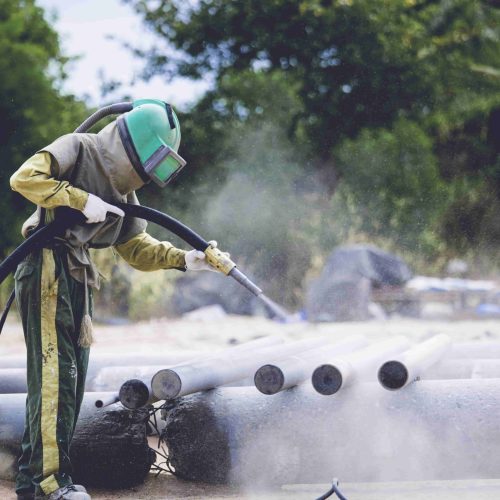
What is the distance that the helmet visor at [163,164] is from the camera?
329 centimetres

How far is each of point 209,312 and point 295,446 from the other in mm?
8826

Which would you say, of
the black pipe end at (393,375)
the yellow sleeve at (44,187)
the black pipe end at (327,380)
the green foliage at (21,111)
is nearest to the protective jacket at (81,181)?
the yellow sleeve at (44,187)

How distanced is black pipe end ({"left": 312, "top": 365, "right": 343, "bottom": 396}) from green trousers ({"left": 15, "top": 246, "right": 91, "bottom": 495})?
92 centimetres

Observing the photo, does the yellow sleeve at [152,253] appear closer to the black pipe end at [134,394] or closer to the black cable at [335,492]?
the black pipe end at [134,394]

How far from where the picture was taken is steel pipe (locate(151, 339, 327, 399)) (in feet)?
11.0

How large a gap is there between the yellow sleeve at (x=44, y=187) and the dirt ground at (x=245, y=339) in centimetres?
122

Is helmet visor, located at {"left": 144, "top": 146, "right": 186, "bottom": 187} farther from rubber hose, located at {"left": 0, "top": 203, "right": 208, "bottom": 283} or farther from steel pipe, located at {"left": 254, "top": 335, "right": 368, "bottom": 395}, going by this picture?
steel pipe, located at {"left": 254, "top": 335, "right": 368, "bottom": 395}

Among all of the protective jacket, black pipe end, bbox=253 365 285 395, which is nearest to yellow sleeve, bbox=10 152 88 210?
the protective jacket

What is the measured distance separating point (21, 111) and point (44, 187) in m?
8.68

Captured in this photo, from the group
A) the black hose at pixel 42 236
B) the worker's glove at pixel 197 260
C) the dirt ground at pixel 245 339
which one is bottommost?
the dirt ground at pixel 245 339

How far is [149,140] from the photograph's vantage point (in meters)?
3.29

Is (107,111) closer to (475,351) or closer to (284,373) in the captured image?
(284,373)

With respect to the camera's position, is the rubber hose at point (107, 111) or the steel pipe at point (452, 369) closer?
the rubber hose at point (107, 111)

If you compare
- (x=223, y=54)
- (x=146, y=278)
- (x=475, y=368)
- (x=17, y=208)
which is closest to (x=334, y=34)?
(x=223, y=54)
